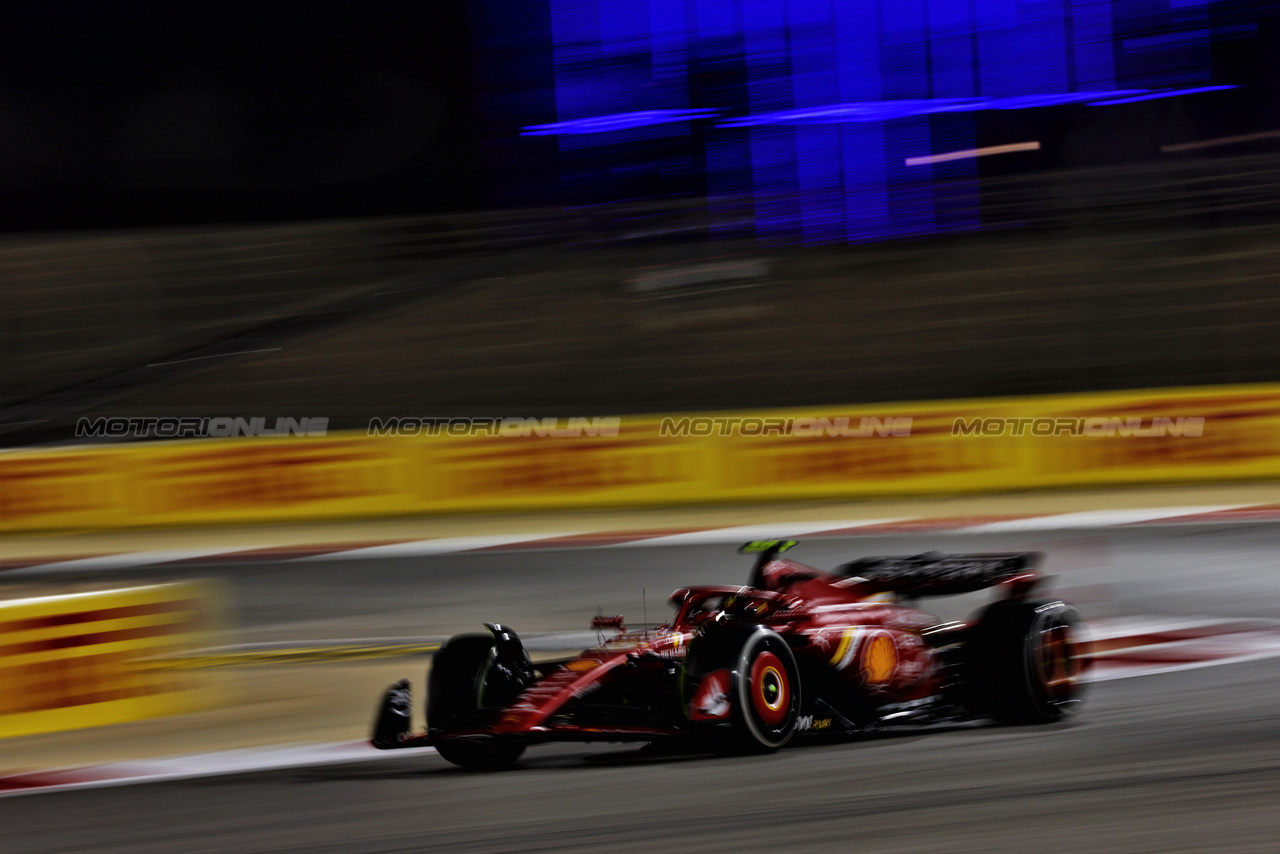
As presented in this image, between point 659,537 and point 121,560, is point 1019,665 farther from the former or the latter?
point 121,560

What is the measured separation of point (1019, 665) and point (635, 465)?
8.79m

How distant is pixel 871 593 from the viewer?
570 cm

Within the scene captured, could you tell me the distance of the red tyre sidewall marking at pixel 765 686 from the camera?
16.6 feet

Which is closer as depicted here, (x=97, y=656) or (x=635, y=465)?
(x=97, y=656)

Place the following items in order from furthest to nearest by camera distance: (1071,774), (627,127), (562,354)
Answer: (627,127), (562,354), (1071,774)

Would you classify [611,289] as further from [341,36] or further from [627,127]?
[341,36]

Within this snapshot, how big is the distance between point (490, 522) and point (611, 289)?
8969mm

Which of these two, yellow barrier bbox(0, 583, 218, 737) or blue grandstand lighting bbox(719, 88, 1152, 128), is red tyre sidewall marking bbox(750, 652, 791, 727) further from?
blue grandstand lighting bbox(719, 88, 1152, 128)

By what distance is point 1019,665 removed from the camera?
562 cm

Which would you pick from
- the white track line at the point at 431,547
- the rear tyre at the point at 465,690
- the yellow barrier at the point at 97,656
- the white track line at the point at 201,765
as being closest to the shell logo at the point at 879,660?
the rear tyre at the point at 465,690

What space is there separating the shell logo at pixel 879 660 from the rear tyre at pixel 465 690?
1.21 meters

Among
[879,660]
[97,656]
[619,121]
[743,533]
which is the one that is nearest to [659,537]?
[743,533]

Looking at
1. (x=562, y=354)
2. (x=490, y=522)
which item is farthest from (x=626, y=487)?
(x=562, y=354)

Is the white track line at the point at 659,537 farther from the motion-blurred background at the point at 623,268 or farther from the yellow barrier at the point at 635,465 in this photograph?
the yellow barrier at the point at 635,465
